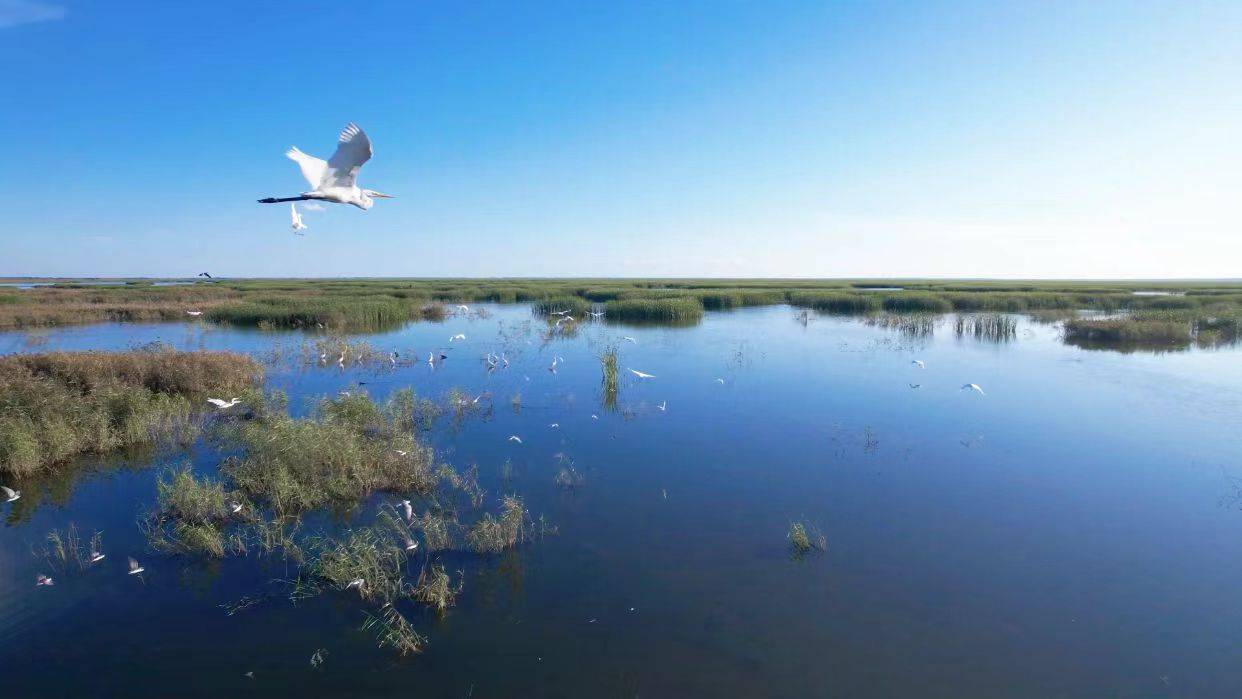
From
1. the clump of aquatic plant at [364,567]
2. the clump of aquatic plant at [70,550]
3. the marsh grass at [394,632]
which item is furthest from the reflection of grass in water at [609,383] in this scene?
the clump of aquatic plant at [70,550]

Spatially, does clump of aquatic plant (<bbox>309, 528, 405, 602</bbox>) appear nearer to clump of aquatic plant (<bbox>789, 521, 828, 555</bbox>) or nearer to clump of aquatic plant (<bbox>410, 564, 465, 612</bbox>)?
clump of aquatic plant (<bbox>410, 564, 465, 612</bbox>)

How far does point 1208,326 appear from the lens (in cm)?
2548

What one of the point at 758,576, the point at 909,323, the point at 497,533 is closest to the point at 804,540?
the point at 758,576

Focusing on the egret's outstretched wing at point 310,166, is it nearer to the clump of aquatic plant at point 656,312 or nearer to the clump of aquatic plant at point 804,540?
the clump of aquatic plant at point 804,540

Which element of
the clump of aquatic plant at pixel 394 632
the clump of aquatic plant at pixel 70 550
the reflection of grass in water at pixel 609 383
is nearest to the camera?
the clump of aquatic plant at pixel 394 632

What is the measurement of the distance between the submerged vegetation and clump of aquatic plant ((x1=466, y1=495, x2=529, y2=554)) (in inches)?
248

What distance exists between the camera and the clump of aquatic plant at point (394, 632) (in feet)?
16.4

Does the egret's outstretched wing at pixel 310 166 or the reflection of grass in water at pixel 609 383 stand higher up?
the egret's outstretched wing at pixel 310 166

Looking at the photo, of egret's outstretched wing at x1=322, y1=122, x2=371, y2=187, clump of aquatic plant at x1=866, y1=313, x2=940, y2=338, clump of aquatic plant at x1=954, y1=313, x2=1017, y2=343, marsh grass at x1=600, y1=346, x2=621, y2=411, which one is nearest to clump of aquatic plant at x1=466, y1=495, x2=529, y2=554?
egret's outstretched wing at x1=322, y1=122, x2=371, y2=187

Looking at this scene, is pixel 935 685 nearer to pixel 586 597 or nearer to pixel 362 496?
pixel 586 597

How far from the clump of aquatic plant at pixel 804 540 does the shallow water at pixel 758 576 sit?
139 mm

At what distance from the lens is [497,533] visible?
6629mm

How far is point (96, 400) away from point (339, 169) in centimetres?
693

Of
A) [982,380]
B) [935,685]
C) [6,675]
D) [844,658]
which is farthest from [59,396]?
[982,380]
